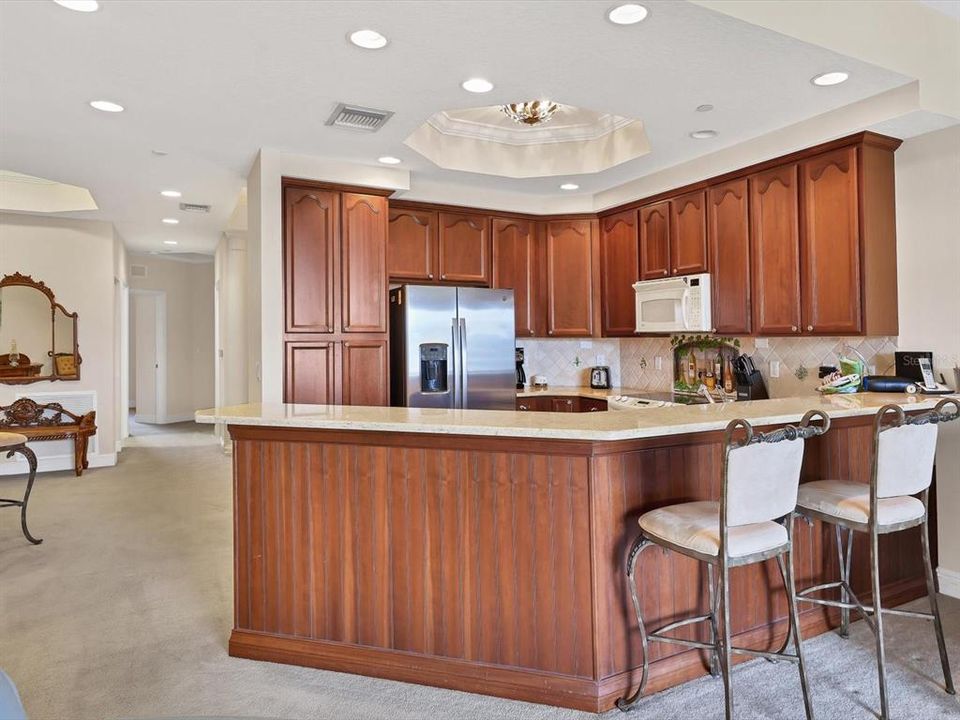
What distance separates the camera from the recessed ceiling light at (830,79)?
290 cm

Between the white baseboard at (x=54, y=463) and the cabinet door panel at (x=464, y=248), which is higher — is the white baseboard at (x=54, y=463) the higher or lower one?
the lower one

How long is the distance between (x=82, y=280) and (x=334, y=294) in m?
3.99

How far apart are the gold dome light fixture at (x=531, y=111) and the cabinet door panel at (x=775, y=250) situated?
1.32m

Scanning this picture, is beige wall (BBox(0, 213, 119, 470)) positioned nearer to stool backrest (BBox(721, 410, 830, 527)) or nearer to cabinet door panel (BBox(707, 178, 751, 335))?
cabinet door panel (BBox(707, 178, 751, 335))

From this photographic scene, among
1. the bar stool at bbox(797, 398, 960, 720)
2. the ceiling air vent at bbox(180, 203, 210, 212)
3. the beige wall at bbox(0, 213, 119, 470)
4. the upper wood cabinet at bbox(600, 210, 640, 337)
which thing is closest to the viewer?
the bar stool at bbox(797, 398, 960, 720)

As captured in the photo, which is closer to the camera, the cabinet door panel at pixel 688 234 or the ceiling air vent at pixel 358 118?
the ceiling air vent at pixel 358 118

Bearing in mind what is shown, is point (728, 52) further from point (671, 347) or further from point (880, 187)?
point (671, 347)

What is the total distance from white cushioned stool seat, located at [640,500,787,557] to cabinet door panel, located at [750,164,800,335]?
2.01 metres

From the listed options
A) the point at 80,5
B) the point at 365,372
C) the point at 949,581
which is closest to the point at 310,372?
the point at 365,372

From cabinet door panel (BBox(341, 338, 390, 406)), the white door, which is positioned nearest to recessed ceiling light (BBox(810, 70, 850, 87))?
cabinet door panel (BBox(341, 338, 390, 406))

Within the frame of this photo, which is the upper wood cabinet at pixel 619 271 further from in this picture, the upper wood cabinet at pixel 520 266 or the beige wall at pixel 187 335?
the beige wall at pixel 187 335

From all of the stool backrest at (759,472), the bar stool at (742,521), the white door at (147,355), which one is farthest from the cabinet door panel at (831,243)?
the white door at (147,355)

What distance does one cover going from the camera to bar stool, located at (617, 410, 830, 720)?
193 centimetres

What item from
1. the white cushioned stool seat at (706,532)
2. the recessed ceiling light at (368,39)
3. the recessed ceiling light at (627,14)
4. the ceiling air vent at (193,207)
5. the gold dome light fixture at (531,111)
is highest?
the gold dome light fixture at (531,111)
